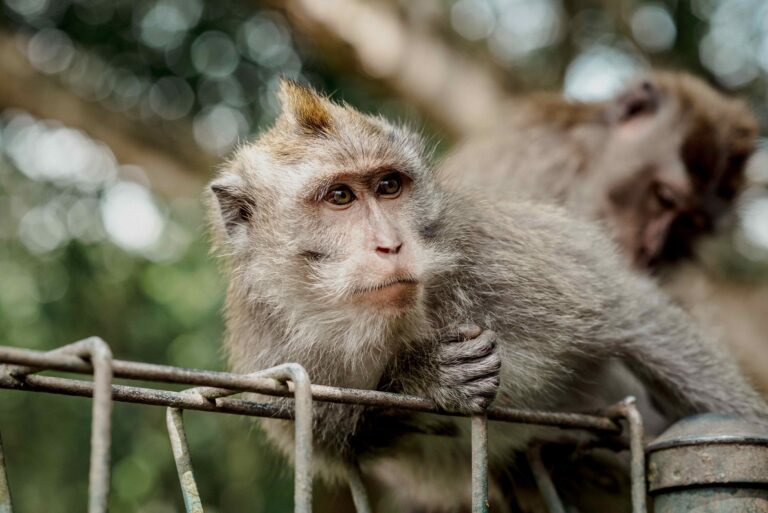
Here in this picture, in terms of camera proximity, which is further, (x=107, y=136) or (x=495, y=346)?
(x=107, y=136)

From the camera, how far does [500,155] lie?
A: 5773 mm

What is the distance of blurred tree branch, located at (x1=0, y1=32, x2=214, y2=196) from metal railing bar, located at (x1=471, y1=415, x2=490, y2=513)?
5005 millimetres

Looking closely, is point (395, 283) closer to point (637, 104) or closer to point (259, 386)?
point (259, 386)

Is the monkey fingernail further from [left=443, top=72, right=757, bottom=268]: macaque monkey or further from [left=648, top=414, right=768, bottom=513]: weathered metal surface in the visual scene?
[left=443, top=72, right=757, bottom=268]: macaque monkey

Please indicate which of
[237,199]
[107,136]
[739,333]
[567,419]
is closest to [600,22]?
[739,333]

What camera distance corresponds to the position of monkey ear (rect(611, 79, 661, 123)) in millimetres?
6109

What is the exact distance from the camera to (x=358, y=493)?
259cm

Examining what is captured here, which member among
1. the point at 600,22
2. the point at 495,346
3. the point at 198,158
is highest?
the point at 600,22

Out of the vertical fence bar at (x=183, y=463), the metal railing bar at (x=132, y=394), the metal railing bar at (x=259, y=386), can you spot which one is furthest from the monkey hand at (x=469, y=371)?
the vertical fence bar at (x=183, y=463)

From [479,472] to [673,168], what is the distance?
164 inches

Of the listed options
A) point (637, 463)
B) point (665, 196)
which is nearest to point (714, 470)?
point (637, 463)

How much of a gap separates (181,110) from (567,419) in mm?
5482

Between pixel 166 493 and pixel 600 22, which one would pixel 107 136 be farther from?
pixel 600 22

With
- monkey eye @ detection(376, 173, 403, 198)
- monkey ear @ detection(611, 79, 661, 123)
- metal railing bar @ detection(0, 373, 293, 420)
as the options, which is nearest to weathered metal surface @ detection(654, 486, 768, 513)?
metal railing bar @ detection(0, 373, 293, 420)
